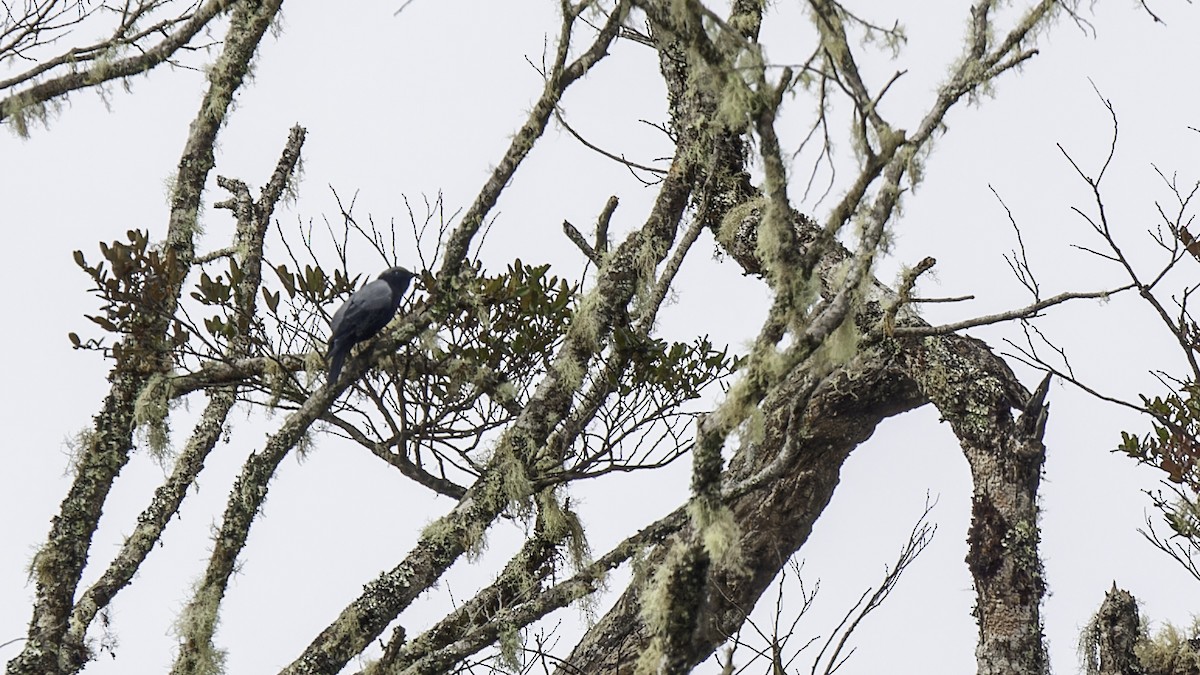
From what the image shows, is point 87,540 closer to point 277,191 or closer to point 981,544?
point 277,191

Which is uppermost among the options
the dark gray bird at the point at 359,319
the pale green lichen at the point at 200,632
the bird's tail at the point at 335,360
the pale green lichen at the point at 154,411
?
the pale green lichen at the point at 154,411

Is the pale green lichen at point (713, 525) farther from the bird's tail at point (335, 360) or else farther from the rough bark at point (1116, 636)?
the rough bark at point (1116, 636)

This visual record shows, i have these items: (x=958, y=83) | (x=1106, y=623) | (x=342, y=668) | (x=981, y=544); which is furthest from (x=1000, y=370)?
(x=342, y=668)

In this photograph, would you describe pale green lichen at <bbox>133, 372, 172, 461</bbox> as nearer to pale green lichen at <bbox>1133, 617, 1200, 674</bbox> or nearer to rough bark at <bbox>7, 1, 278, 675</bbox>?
rough bark at <bbox>7, 1, 278, 675</bbox>

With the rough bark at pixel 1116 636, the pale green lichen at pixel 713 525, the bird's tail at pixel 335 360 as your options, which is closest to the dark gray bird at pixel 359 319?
the bird's tail at pixel 335 360

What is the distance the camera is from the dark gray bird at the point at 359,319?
4793 millimetres

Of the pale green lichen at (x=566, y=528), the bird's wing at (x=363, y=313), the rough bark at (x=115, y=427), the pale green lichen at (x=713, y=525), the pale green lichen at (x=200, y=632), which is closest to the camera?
the pale green lichen at (x=713, y=525)

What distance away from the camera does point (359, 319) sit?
479 cm

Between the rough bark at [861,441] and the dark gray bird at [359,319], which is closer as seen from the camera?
the dark gray bird at [359,319]

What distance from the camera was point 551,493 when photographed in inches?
222

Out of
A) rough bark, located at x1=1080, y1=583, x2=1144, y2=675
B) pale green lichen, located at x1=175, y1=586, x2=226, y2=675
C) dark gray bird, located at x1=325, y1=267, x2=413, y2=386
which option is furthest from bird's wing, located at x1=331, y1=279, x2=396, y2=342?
rough bark, located at x1=1080, y1=583, x2=1144, y2=675

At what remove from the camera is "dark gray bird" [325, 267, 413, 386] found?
189 inches

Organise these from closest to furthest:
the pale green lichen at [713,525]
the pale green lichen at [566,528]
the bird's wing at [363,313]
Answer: the pale green lichen at [713,525] < the bird's wing at [363,313] < the pale green lichen at [566,528]

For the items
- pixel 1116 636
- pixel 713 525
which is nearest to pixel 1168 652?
pixel 1116 636
